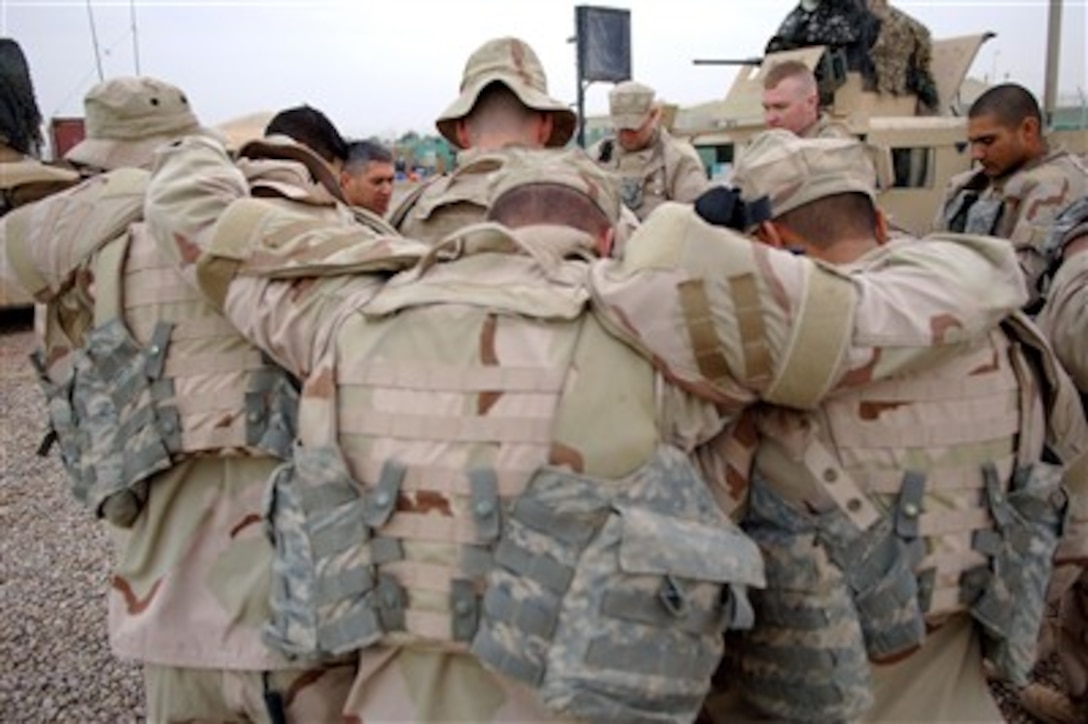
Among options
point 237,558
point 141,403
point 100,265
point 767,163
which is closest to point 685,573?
point 767,163

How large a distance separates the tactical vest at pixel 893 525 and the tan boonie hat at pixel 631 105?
4538 millimetres

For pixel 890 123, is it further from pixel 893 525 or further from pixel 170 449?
pixel 170 449

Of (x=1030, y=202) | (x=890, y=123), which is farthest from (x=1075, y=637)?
(x=890, y=123)

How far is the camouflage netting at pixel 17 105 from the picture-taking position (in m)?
10.6

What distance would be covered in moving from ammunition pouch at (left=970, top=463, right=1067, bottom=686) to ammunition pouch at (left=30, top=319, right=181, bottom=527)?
1640mm

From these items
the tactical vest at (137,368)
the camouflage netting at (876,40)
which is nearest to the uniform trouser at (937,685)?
the tactical vest at (137,368)

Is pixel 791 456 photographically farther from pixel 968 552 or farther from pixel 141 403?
pixel 141 403

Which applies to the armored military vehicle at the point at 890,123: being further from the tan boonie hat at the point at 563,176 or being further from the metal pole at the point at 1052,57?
the tan boonie hat at the point at 563,176

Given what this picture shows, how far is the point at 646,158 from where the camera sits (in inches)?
244

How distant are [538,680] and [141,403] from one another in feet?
3.69

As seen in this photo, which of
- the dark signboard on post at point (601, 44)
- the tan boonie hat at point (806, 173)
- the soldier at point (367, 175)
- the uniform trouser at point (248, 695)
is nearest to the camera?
the tan boonie hat at point (806, 173)

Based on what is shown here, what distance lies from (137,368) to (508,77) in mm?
1434

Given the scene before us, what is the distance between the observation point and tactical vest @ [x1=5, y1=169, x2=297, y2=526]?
2.11 meters

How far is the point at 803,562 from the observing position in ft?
5.60
